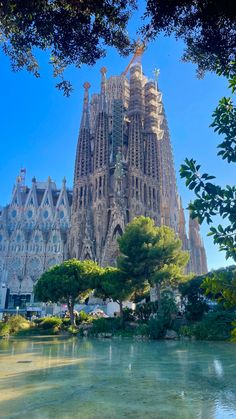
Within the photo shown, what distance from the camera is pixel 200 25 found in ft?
21.2

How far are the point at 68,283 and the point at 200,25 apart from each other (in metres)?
25.6

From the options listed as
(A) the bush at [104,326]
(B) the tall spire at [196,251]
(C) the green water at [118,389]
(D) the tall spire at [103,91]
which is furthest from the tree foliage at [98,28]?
(B) the tall spire at [196,251]

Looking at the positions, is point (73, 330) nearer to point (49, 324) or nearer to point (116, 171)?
point (49, 324)

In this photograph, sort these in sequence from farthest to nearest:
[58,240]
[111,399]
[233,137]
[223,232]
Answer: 1. [58,240]
2. [111,399]
3. [233,137]
4. [223,232]

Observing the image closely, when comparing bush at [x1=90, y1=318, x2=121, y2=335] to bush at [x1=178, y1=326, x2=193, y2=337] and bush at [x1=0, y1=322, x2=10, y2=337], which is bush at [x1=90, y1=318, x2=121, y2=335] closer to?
bush at [x1=178, y1=326, x2=193, y2=337]

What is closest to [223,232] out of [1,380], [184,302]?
[1,380]

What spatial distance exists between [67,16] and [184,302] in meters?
25.4

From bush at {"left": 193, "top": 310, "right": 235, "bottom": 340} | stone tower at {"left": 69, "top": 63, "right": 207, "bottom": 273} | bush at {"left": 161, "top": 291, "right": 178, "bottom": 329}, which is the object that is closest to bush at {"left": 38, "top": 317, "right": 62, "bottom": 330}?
bush at {"left": 161, "top": 291, "right": 178, "bottom": 329}

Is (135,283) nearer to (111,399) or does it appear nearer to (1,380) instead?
(1,380)

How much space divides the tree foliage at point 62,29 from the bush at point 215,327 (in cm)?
1858

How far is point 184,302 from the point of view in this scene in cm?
2841

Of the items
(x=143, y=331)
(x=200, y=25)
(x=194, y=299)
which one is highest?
(x=200, y=25)

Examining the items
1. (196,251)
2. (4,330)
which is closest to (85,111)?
(196,251)

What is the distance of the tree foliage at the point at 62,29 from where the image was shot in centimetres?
630
